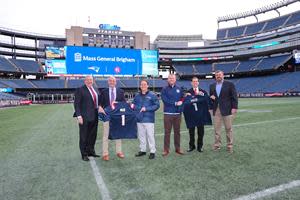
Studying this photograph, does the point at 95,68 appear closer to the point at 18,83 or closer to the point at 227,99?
the point at 18,83

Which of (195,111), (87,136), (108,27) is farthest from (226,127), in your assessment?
(108,27)

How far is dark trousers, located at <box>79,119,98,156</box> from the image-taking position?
19.4ft

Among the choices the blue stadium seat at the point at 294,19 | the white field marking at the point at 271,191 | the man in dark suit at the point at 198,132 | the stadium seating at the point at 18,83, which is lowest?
the white field marking at the point at 271,191

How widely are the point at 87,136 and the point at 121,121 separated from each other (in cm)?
90

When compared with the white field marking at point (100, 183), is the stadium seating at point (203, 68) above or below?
above

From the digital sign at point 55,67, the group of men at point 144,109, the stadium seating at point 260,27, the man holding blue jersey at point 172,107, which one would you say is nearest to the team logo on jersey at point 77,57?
the digital sign at point 55,67

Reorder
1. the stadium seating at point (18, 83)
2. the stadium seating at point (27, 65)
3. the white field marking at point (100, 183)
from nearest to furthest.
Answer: the white field marking at point (100, 183), the stadium seating at point (18, 83), the stadium seating at point (27, 65)

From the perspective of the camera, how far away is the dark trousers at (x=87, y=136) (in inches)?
233

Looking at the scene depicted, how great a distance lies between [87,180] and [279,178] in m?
3.19

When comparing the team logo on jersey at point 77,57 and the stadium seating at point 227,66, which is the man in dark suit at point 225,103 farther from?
the stadium seating at point 227,66

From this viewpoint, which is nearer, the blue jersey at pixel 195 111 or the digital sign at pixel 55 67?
the blue jersey at pixel 195 111

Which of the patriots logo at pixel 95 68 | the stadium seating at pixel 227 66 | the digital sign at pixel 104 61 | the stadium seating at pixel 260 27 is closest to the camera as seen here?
the digital sign at pixel 104 61

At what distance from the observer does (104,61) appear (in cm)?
4150

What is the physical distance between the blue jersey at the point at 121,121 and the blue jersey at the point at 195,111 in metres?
1.39
